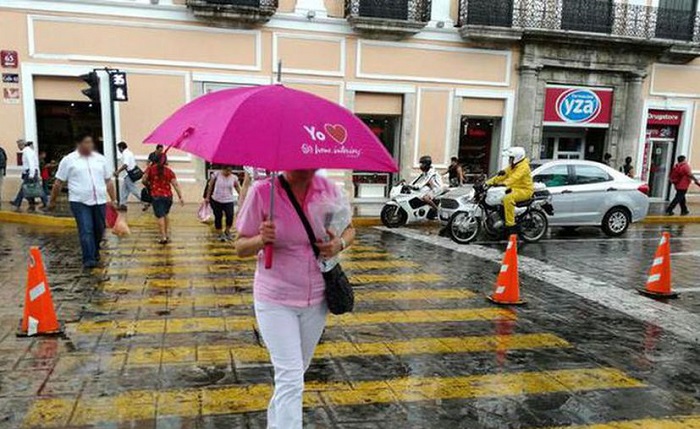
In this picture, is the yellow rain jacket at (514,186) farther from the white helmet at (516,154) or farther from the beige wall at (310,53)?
the beige wall at (310,53)

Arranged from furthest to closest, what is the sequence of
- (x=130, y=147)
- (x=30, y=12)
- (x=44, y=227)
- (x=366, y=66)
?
1. (x=366, y=66)
2. (x=130, y=147)
3. (x=30, y=12)
4. (x=44, y=227)

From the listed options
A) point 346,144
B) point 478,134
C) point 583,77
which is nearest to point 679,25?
point 583,77

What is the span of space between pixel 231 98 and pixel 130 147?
1405 centimetres

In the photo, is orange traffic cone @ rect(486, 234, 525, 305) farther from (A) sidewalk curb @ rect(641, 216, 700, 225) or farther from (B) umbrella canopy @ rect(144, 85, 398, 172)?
(A) sidewalk curb @ rect(641, 216, 700, 225)

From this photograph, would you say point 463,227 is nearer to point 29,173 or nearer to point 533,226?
point 533,226

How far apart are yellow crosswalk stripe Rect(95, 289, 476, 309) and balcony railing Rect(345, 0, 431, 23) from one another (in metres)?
11.7

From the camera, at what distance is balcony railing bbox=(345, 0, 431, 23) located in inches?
680

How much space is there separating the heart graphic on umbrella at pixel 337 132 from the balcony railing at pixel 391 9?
49.3 ft

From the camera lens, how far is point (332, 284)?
10.8ft

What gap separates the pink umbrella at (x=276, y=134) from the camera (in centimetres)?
273

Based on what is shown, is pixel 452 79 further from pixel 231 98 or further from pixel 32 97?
pixel 231 98

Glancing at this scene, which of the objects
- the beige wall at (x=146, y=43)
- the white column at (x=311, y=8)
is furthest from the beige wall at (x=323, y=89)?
the white column at (x=311, y=8)

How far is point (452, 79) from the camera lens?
1859 cm

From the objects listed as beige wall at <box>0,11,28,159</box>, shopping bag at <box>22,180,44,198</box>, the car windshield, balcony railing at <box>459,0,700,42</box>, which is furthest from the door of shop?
beige wall at <box>0,11,28,159</box>
